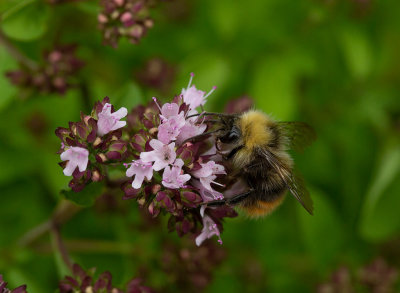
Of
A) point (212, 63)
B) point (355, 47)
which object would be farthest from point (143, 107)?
point (355, 47)

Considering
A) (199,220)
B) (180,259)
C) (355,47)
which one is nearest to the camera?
(199,220)

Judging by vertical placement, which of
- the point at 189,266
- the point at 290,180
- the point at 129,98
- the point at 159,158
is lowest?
the point at 189,266

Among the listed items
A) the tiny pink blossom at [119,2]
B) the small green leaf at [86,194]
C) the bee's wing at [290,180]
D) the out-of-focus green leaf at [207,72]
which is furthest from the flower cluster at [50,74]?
the bee's wing at [290,180]

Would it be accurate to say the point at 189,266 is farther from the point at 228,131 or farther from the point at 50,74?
the point at 50,74

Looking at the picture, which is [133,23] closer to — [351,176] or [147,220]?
[147,220]

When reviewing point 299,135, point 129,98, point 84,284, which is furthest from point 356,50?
point 84,284

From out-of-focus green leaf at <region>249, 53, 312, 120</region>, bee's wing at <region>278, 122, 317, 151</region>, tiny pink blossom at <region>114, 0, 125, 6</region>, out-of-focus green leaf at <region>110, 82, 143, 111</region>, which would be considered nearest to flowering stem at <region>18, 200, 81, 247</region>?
out-of-focus green leaf at <region>110, 82, 143, 111</region>
